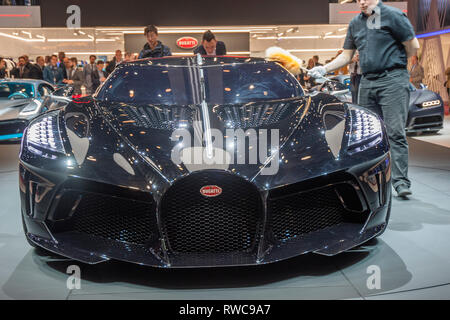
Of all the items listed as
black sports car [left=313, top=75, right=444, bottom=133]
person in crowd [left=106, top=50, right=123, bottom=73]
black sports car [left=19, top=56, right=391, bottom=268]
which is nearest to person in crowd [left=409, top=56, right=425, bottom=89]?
black sports car [left=313, top=75, right=444, bottom=133]

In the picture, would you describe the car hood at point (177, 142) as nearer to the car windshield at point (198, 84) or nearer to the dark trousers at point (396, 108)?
the car windshield at point (198, 84)

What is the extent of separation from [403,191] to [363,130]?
1.39 metres

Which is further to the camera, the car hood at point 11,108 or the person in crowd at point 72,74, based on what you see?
the person in crowd at point 72,74

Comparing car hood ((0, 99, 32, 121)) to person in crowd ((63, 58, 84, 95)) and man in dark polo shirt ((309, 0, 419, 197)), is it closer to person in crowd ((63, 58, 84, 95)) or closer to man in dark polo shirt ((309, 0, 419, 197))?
person in crowd ((63, 58, 84, 95))

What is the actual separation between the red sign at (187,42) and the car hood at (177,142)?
13.0 metres

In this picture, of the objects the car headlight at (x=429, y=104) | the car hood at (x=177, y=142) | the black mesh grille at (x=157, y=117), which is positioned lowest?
the car headlight at (x=429, y=104)

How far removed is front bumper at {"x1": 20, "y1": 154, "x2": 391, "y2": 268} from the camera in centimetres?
210

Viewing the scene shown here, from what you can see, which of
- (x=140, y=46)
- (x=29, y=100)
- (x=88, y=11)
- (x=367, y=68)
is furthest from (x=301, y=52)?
(x=367, y=68)

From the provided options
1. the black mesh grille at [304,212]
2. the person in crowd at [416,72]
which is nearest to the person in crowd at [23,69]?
the person in crowd at [416,72]

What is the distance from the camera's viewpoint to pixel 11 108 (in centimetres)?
747

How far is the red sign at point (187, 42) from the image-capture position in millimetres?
15313

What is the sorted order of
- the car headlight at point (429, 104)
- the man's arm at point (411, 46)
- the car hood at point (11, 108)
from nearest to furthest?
the man's arm at point (411, 46)
the car hood at point (11, 108)
the car headlight at point (429, 104)

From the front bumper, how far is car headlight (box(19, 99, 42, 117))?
222 inches

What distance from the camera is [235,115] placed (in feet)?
8.40
